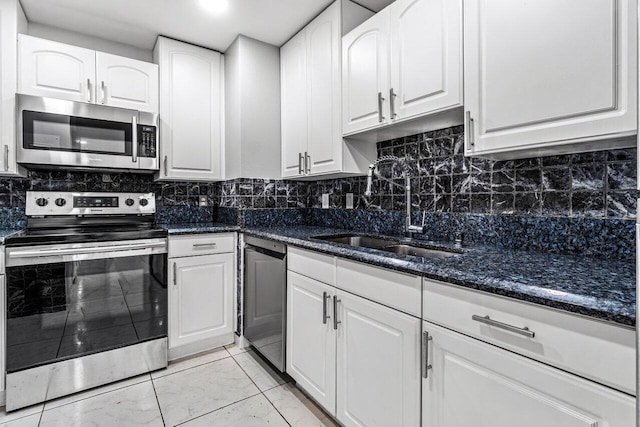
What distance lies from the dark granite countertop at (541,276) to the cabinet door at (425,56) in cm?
71

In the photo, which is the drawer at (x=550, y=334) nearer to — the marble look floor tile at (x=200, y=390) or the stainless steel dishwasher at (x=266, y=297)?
the stainless steel dishwasher at (x=266, y=297)

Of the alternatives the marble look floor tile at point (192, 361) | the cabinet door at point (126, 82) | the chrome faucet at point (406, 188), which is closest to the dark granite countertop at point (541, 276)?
the chrome faucet at point (406, 188)

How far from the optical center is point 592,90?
3.33 ft

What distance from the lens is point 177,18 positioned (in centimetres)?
227

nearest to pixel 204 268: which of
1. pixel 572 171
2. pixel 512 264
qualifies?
pixel 512 264

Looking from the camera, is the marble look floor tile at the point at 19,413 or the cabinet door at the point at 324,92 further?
the cabinet door at the point at 324,92

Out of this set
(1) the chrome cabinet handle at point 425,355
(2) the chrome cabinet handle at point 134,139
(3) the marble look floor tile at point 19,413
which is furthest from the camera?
(2) the chrome cabinet handle at point 134,139

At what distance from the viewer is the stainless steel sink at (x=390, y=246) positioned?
5.32 ft

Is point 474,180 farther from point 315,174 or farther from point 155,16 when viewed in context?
point 155,16

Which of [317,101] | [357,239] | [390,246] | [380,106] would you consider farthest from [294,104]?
[390,246]

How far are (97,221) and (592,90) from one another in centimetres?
299

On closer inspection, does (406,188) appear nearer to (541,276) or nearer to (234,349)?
(541,276)

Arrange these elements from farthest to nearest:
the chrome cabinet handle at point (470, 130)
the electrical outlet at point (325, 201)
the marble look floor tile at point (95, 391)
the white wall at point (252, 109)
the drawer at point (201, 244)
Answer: the electrical outlet at point (325, 201) → the white wall at point (252, 109) → the drawer at point (201, 244) → the marble look floor tile at point (95, 391) → the chrome cabinet handle at point (470, 130)

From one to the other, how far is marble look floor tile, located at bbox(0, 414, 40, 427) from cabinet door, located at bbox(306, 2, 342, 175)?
2.08 meters
